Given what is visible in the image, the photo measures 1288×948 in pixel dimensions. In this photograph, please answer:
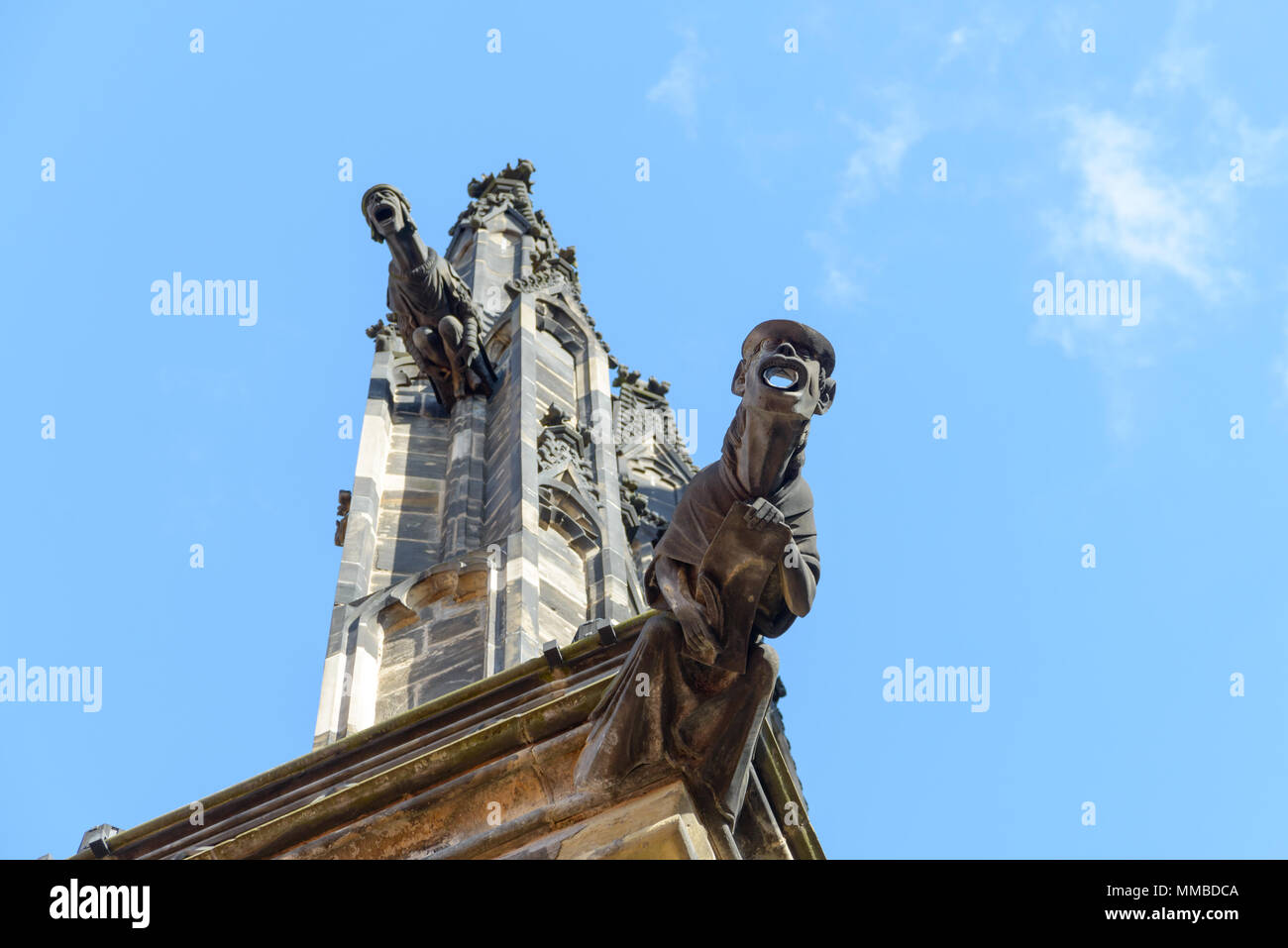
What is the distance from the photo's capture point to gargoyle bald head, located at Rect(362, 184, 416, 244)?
1310 centimetres

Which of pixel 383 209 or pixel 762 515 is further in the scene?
pixel 383 209

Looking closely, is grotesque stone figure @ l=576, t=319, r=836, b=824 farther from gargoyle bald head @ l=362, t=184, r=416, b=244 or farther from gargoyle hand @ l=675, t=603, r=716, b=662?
gargoyle bald head @ l=362, t=184, r=416, b=244

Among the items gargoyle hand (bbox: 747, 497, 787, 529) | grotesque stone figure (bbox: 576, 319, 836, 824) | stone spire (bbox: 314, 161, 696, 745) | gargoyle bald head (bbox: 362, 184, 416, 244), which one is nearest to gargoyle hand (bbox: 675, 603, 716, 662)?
grotesque stone figure (bbox: 576, 319, 836, 824)

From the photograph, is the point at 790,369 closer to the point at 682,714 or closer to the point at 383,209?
the point at 682,714

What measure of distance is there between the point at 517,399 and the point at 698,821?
19.5 feet

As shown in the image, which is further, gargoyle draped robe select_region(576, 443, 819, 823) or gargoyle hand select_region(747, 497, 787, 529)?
gargoyle draped robe select_region(576, 443, 819, 823)

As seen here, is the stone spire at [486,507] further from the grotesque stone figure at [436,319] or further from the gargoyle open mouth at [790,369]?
the gargoyle open mouth at [790,369]

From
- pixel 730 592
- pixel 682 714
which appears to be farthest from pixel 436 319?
pixel 730 592

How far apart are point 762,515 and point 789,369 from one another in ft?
1.67

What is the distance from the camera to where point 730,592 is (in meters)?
7.59

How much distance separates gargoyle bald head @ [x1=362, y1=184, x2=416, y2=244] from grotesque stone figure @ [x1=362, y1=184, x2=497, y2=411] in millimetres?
142

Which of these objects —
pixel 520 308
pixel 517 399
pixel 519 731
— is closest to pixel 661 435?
pixel 520 308
